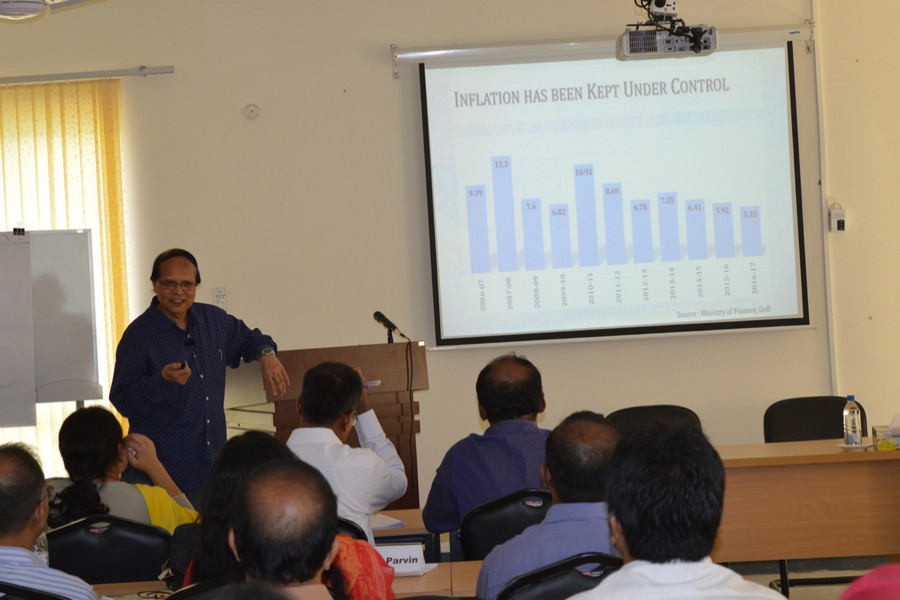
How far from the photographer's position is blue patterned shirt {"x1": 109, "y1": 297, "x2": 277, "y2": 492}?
14.1ft

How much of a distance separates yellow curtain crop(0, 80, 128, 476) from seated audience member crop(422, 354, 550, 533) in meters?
3.13

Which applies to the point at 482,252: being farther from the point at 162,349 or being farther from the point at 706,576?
the point at 706,576

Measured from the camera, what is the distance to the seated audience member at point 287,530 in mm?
1715

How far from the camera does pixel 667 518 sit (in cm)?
172

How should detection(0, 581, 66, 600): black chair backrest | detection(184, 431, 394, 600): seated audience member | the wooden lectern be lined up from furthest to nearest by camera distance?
1. the wooden lectern
2. detection(0, 581, 66, 600): black chair backrest
3. detection(184, 431, 394, 600): seated audience member

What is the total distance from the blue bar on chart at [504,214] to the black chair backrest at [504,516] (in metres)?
2.99

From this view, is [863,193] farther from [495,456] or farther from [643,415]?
[495,456]

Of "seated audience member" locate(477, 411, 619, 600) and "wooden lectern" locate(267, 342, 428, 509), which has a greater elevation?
"wooden lectern" locate(267, 342, 428, 509)

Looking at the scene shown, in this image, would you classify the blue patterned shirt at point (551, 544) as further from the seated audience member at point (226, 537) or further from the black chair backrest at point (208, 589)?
the black chair backrest at point (208, 589)

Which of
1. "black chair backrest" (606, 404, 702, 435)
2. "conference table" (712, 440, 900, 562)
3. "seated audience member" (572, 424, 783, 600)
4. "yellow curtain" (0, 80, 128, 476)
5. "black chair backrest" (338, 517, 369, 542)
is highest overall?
"yellow curtain" (0, 80, 128, 476)

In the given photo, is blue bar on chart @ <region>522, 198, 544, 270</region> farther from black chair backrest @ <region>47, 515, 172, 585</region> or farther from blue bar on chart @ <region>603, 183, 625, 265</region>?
Result: black chair backrest @ <region>47, 515, 172, 585</region>

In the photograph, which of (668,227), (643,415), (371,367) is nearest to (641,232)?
(668,227)

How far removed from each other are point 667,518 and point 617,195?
4.36 m

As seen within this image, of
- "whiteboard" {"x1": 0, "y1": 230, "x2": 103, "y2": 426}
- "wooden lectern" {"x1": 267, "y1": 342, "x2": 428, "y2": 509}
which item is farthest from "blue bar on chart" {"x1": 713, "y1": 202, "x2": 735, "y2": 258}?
"whiteboard" {"x1": 0, "y1": 230, "x2": 103, "y2": 426}
